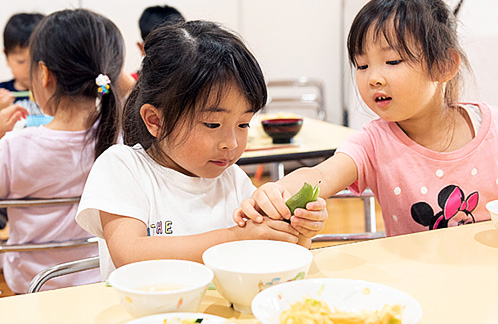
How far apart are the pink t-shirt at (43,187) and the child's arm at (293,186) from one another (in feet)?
2.62

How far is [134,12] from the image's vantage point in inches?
183

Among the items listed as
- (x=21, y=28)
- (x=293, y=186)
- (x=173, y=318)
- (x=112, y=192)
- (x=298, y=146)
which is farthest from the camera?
(x=21, y=28)

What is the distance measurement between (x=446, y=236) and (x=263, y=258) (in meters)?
0.44

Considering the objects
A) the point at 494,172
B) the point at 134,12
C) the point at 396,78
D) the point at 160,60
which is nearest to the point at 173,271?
the point at 160,60

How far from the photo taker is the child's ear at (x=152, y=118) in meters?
1.23

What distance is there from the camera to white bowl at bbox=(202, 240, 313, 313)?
77 cm

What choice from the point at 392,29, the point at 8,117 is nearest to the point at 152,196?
the point at 392,29

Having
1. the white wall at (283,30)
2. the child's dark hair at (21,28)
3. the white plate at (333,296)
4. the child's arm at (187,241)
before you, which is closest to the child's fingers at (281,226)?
the child's arm at (187,241)

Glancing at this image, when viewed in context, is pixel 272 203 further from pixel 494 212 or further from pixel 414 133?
pixel 414 133

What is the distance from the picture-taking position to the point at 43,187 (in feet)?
5.98

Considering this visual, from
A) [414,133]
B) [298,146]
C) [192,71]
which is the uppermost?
[192,71]

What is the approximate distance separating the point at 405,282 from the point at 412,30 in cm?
67

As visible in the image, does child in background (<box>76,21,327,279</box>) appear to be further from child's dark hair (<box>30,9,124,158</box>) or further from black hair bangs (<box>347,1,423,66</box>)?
child's dark hair (<box>30,9,124,158</box>)

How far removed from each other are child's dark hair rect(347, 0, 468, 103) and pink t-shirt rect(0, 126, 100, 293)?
3.13ft
